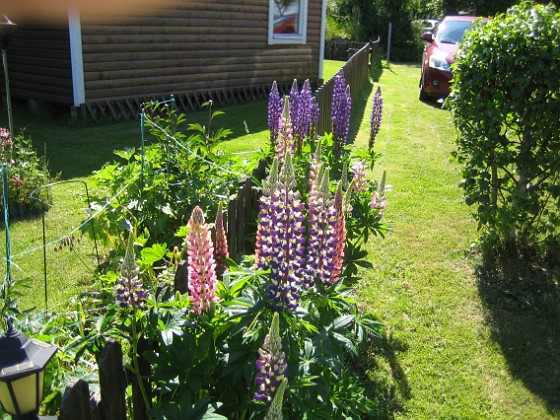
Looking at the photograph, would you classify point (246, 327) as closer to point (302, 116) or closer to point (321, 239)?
point (321, 239)

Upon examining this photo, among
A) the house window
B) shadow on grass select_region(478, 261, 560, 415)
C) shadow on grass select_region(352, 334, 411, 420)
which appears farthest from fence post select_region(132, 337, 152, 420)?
the house window

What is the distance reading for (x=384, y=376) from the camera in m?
3.67

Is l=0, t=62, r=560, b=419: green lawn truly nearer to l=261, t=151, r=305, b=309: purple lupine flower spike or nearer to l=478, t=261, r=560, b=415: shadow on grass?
l=478, t=261, r=560, b=415: shadow on grass

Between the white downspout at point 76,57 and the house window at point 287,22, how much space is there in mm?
5389

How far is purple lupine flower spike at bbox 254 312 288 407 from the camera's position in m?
1.80

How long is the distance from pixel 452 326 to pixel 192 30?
9509 millimetres

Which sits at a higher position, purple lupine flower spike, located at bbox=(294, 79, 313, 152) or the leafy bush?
purple lupine flower spike, located at bbox=(294, 79, 313, 152)

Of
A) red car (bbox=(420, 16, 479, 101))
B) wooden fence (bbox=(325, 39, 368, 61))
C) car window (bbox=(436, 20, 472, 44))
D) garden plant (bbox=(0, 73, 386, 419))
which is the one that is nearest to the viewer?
garden plant (bbox=(0, 73, 386, 419))

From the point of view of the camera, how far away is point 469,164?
5.02m

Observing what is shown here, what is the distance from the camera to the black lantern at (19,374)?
5.26 feet

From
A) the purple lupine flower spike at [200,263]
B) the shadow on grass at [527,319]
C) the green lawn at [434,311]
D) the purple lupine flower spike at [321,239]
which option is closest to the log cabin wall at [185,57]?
the green lawn at [434,311]

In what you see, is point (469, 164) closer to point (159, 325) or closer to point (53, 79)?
point (159, 325)

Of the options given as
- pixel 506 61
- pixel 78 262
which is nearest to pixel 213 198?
pixel 78 262

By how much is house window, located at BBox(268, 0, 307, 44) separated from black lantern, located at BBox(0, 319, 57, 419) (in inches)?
509
